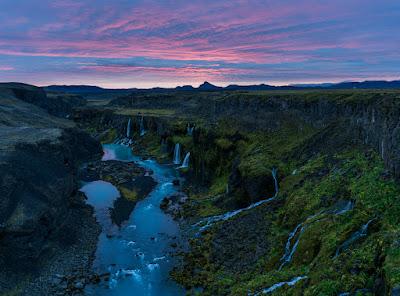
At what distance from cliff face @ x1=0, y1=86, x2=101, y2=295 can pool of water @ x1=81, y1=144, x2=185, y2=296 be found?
3992 millimetres

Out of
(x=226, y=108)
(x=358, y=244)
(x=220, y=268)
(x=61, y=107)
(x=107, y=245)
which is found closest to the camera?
(x=358, y=244)

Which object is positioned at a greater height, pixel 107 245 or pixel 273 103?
pixel 273 103

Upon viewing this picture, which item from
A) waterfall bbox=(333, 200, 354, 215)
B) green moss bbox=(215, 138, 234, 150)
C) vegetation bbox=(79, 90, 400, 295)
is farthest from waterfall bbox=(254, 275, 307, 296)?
green moss bbox=(215, 138, 234, 150)

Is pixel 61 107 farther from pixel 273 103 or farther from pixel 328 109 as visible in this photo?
pixel 328 109

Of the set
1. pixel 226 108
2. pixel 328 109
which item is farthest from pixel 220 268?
pixel 226 108

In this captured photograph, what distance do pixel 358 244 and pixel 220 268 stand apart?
16.7 metres

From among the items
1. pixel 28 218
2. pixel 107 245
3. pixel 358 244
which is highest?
pixel 358 244

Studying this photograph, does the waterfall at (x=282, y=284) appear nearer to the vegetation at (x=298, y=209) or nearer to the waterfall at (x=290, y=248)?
the vegetation at (x=298, y=209)

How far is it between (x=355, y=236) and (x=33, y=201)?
36101mm

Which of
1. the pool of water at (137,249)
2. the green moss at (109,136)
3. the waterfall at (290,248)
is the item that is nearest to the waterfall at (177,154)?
the pool of water at (137,249)

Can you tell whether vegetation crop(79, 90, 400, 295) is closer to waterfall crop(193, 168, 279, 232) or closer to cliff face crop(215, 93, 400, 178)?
cliff face crop(215, 93, 400, 178)

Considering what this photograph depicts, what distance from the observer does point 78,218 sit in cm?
5078

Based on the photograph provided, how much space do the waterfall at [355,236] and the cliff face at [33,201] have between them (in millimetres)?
30080

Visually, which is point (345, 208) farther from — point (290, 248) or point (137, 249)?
point (137, 249)
